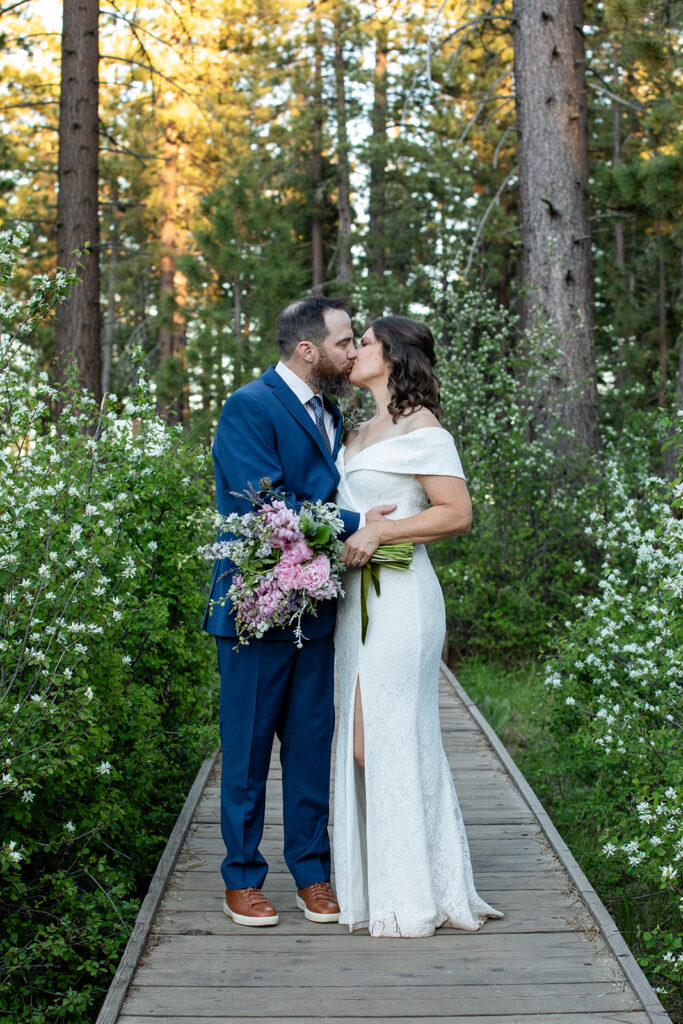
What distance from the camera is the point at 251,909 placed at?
12.4ft

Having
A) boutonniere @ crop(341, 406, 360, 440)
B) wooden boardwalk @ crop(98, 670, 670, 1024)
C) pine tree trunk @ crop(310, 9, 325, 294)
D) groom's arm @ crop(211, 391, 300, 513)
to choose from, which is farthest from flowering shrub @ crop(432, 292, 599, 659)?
pine tree trunk @ crop(310, 9, 325, 294)

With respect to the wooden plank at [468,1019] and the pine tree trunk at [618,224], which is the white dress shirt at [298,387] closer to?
the wooden plank at [468,1019]

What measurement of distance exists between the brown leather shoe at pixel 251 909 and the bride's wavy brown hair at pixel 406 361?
1.84 m

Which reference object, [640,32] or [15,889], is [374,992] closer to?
[15,889]

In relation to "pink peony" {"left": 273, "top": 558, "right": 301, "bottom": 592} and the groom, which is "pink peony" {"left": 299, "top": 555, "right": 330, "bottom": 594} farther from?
the groom

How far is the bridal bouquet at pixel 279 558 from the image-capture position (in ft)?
11.4

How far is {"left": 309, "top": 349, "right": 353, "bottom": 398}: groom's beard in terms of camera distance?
393 centimetres

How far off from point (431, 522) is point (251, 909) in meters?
1.56

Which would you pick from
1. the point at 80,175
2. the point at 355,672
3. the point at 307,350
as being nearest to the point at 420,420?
the point at 307,350

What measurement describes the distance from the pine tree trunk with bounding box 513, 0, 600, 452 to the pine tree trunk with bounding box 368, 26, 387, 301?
10246 millimetres

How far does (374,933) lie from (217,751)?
8.49 ft

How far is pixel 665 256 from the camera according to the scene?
13805 mm

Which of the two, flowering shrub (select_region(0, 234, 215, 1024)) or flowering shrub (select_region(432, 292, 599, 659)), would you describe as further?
flowering shrub (select_region(432, 292, 599, 659))

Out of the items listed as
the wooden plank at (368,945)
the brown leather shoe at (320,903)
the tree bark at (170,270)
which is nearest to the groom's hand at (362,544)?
the brown leather shoe at (320,903)
